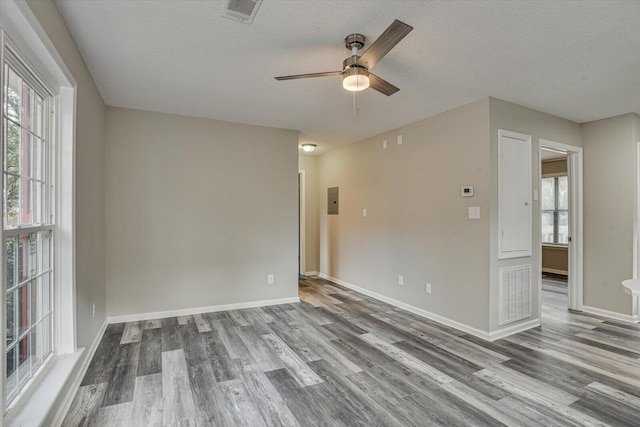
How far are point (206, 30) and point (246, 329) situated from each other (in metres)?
2.88

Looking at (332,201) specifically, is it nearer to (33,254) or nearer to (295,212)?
(295,212)

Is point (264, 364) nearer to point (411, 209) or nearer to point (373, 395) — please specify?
point (373, 395)

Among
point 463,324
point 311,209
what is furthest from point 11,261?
point 311,209

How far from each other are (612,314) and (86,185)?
597cm

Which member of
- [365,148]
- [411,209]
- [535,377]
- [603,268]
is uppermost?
[365,148]

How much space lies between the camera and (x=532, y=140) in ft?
12.1

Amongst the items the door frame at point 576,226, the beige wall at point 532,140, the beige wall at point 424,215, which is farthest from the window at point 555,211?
the beige wall at point 424,215

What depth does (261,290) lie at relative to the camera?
4.50 m

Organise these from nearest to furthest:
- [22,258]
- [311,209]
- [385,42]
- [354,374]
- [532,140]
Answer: [22,258] → [385,42] → [354,374] → [532,140] → [311,209]

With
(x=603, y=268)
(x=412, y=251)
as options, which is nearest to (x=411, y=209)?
(x=412, y=251)

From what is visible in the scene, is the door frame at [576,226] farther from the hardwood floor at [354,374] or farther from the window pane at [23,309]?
the window pane at [23,309]

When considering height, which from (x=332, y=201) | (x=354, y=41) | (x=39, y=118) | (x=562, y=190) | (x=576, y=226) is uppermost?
(x=354, y=41)

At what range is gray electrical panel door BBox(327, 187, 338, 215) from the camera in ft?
19.6

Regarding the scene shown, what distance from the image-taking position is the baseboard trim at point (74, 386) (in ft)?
6.31
